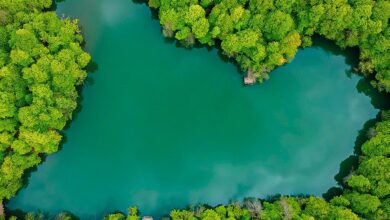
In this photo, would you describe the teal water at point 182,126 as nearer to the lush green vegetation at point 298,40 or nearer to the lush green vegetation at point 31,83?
the lush green vegetation at point 298,40

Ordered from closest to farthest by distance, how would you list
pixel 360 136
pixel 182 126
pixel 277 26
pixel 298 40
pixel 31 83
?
pixel 31 83 < pixel 277 26 < pixel 298 40 < pixel 182 126 < pixel 360 136

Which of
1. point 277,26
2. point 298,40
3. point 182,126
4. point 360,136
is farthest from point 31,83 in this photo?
point 360,136

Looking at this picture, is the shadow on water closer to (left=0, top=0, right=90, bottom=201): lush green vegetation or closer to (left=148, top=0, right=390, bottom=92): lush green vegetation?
(left=148, top=0, right=390, bottom=92): lush green vegetation

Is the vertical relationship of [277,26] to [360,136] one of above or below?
above

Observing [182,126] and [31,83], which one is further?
[182,126]

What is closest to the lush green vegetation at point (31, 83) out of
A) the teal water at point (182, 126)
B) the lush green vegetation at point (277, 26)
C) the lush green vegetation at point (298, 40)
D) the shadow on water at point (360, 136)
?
the teal water at point (182, 126)

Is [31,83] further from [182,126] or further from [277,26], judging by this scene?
[277,26]

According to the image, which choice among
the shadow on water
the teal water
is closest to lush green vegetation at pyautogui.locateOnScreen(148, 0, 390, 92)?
the shadow on water
